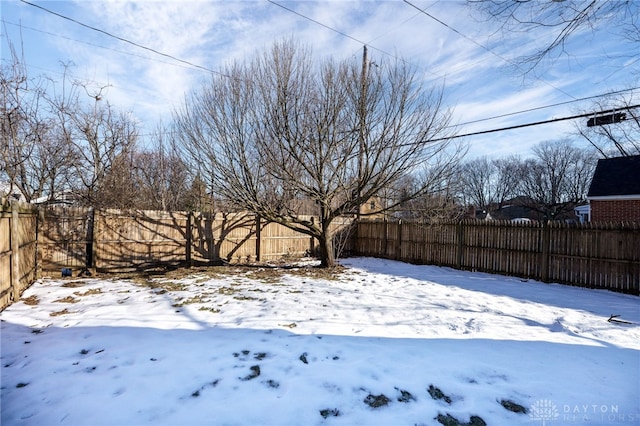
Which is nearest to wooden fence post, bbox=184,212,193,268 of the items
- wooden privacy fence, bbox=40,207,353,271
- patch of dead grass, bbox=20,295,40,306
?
wooden privacy fence, bbox=40,207,353,271

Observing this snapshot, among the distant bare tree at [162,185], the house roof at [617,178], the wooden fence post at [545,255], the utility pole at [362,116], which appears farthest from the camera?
the distant bare tree at [162,185]

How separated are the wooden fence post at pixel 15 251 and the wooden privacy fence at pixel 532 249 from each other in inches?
398

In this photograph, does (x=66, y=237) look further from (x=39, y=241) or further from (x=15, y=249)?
(x=15, y=249)

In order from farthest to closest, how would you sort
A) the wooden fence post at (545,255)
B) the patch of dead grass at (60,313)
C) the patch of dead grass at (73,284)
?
the wooden fence post at (545,255) → the patch of dead grass at (73,284) → the patch of dead grass at (60,313)

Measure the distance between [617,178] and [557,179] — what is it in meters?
25.6

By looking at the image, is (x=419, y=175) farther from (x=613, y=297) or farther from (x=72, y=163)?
(x=72, y=163)

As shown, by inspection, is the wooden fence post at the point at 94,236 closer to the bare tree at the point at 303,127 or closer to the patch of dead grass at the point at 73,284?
the patch of dead grass at the point at 73,284

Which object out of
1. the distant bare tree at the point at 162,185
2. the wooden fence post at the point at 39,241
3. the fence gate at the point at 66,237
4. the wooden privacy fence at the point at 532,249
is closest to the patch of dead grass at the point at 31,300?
the wooden fence post at the point at 39,241

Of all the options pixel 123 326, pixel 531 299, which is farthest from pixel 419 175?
pixel 123 326

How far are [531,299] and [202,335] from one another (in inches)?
239

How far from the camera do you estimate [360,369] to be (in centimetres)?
307

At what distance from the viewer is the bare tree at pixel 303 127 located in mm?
7414

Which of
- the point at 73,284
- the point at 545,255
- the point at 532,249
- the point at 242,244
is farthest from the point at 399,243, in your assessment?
the point at 73,284

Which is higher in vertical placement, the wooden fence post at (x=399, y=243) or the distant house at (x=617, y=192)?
the distant house at (x=617, y=192)
